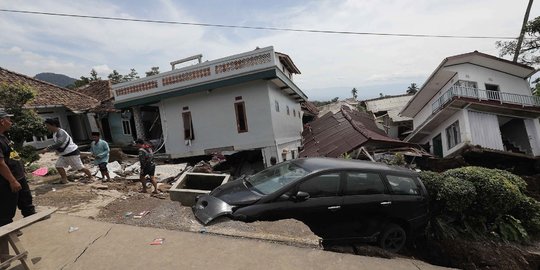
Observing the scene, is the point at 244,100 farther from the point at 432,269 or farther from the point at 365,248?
the point at 432,269

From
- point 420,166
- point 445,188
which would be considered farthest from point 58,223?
point 420,166

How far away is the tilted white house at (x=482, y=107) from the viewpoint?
1659 cm

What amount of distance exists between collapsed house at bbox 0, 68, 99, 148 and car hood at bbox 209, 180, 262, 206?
17081 mm

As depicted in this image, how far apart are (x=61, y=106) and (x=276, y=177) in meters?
19.2

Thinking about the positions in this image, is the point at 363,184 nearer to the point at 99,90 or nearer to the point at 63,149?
the point at 63,149

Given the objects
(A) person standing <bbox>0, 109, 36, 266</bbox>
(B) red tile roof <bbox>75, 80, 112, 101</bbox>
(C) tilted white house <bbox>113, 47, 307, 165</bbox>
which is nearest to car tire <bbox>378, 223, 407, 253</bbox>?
(A) person standing <bbox>0, 109, 36, 266</bbox>

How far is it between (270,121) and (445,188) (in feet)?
23.2

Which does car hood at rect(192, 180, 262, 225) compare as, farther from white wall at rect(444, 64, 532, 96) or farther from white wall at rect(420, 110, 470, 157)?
white wall at rect(444, 64, 532, 96)

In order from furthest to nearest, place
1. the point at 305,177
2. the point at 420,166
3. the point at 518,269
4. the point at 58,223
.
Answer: the point at 420,166 → the point at 518,269 → the point at 305,177 → the point at 58,223

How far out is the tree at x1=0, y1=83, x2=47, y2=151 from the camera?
1085 cm

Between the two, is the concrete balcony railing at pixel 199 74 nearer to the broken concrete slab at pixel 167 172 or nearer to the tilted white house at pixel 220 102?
the tilted white house at pixel 220 102

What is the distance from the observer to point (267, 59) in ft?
37.5

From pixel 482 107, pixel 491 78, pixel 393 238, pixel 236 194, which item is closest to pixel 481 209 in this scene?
pixel 393 238

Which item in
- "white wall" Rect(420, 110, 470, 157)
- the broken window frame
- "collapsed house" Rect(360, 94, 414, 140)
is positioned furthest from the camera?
"collapsed house" Rect(360, 94, 414, 140)
